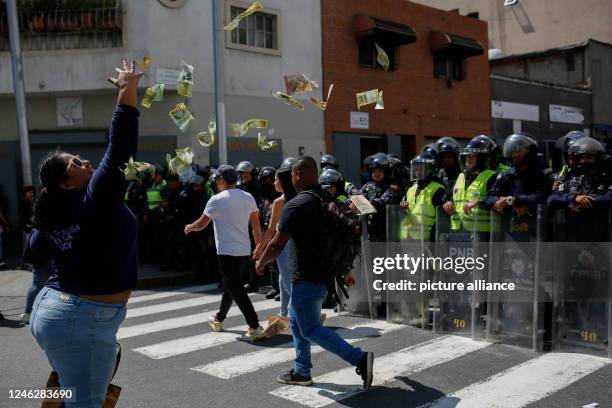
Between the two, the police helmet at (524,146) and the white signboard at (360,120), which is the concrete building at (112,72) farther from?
the police helmet at (524,146)

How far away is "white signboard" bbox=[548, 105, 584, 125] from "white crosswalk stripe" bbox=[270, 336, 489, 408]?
24080mm

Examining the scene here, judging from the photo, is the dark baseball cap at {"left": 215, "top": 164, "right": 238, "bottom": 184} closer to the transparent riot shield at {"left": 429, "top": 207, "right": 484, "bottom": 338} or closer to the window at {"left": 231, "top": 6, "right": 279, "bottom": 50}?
the transparent riot shield at {"left": 429, "top": 207, "right": 484, "bottom": 338}

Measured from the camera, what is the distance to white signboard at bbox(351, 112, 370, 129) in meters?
19.8

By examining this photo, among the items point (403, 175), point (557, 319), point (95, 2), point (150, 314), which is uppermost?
point (95, 2)

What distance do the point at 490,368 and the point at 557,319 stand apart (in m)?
0.99

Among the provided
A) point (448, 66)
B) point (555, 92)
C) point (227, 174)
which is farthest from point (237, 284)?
point (555, 92)

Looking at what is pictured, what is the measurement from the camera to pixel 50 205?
2951mm

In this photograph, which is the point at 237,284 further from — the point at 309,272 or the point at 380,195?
the point at 380,195

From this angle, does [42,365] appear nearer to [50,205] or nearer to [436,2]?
[50,205]

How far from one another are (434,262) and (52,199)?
483 cm

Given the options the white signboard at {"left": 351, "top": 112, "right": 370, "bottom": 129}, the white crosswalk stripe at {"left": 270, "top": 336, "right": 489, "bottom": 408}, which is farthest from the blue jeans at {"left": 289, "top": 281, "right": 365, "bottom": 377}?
the white signboard at {"left": 351, "top": 112, "right": 370, "bottom": 129}

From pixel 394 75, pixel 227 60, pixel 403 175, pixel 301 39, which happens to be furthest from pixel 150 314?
pixel 394 75

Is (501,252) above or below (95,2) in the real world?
below

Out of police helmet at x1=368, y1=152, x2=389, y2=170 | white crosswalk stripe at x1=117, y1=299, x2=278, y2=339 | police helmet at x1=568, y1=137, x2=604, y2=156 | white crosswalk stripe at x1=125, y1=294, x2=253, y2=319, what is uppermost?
police helmet at x1=568, y1=137, x2=604, y2=156
